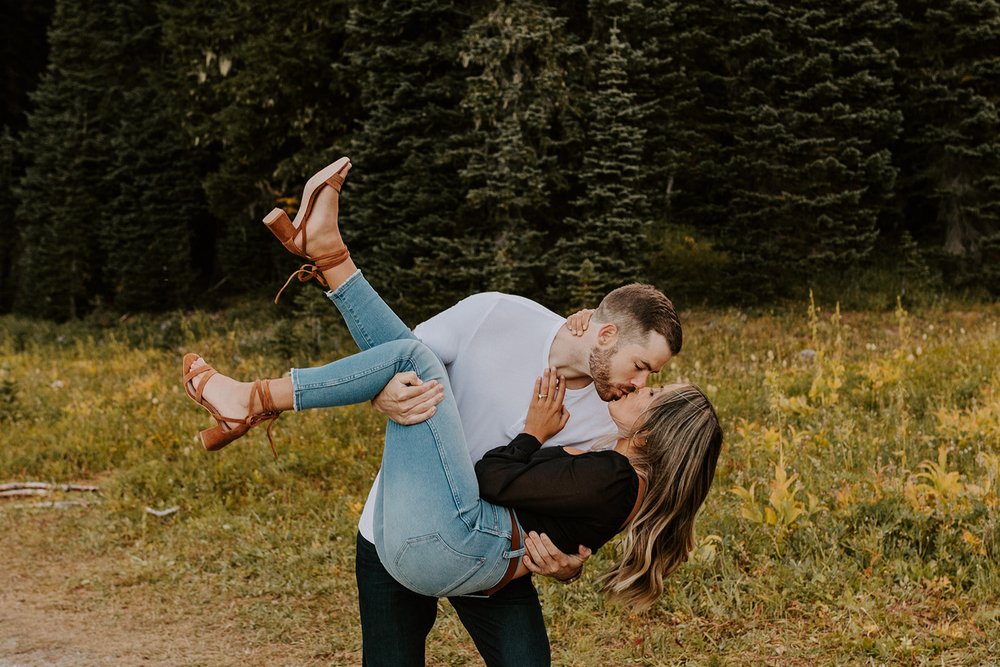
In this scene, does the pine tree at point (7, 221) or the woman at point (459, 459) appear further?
the pine tree at point (7, 221)

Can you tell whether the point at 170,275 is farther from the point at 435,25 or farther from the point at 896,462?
the point at 896,462

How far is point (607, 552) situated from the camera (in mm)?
6488

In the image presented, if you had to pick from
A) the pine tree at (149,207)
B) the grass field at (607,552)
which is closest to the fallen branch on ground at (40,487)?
the grass field at (607,552)

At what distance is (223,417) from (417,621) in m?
0.97

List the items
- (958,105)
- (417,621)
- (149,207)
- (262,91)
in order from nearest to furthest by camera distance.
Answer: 1. (417,621)
2. (958,105)
3. (262,91)
4. (149,207)

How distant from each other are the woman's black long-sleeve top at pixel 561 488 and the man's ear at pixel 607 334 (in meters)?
0.35

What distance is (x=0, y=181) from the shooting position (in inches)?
1169

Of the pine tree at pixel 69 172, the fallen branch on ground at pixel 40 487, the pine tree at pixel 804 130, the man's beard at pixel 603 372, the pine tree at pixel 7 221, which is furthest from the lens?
the pine tree at pixel 7 221

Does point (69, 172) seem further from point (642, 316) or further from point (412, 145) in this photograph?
point (642, 316)

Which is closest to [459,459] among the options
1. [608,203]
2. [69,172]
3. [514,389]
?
[514,389]

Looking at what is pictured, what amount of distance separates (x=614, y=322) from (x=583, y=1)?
53.1 ft

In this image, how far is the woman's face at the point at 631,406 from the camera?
311 cm

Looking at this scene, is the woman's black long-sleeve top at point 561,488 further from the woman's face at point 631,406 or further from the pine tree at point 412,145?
the pine tree at point 412,145

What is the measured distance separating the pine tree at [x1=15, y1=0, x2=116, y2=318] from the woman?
2562 centimetres
